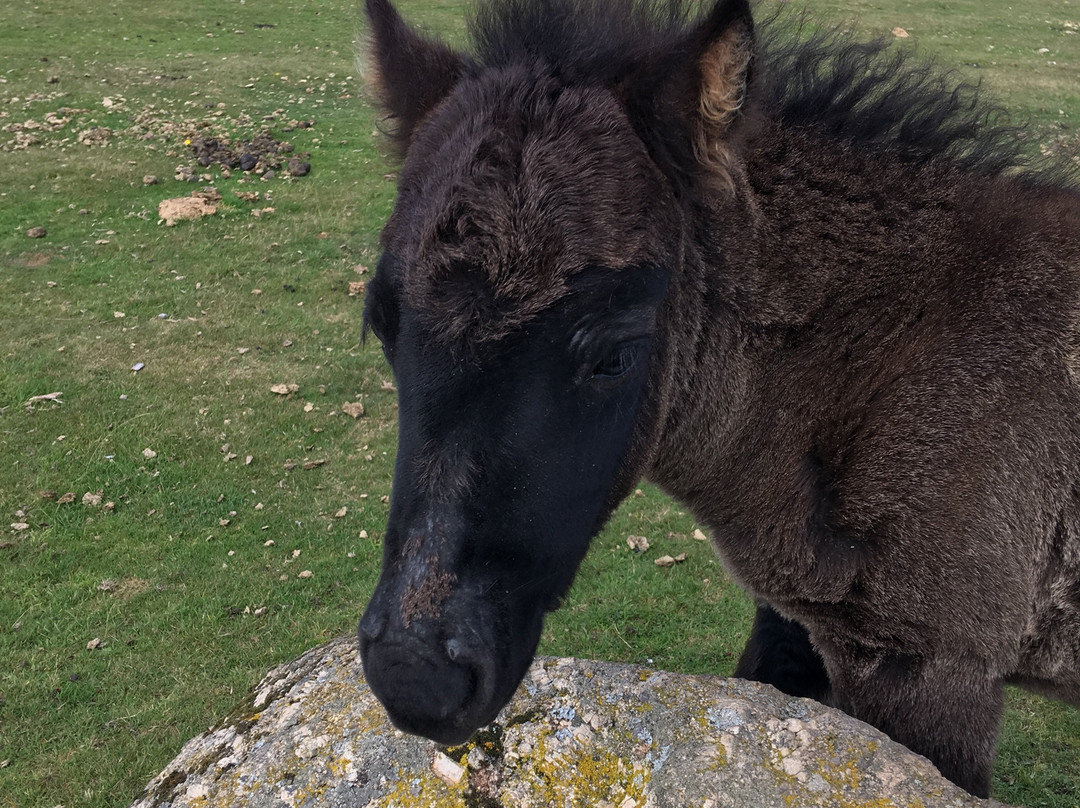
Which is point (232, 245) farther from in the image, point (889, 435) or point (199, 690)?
point (889, 435)

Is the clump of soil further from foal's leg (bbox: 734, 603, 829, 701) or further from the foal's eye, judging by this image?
the foal's eye

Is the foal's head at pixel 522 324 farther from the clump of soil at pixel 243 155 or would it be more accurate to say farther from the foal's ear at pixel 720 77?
the clump of soil at pixel 243 155

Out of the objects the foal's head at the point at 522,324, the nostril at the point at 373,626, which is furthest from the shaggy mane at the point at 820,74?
the nostril at the point at 373,626

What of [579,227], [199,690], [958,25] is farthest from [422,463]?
[958,25]

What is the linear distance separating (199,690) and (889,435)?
5.37 m

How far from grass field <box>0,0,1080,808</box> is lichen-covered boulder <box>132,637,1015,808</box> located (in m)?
2.77

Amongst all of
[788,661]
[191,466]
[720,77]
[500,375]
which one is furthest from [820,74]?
[191,466]

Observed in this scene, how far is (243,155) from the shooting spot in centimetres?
1620

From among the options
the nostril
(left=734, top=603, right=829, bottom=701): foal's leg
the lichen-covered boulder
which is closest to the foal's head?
the nostril

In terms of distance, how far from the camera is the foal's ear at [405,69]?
11.7ft

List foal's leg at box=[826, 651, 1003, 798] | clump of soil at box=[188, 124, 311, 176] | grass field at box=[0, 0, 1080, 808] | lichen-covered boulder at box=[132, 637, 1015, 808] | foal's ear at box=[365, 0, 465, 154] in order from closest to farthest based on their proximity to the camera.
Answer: lichen-covered boulder at box=[132, 637, 1015, 808] < foal's leg at box=[826, 651, 1003, 798] < foal's ear at box=[365, 0, 465, 154] < grass field at box=[0, 0, 1080, 808] < clump of soil at box=[188, 124, 311, 176]

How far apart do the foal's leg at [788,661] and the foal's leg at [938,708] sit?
0.82 m

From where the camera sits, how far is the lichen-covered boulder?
10.3 ft

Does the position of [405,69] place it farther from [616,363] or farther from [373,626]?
[373,626]
